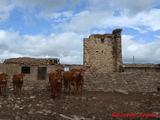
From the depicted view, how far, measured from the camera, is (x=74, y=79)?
22750 millimetres

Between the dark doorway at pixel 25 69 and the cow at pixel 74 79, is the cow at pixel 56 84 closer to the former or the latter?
the cow at pixel 74 79

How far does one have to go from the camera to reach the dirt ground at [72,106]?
1719 cm

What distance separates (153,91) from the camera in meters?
26.5

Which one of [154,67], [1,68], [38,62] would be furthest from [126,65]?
[1,68]

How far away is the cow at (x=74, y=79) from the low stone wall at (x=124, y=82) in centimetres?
317

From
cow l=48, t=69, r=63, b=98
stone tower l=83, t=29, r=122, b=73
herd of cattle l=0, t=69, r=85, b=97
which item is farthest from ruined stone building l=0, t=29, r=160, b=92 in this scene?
cow l=48, t=69, r=63, b=98

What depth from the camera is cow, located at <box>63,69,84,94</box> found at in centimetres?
2273

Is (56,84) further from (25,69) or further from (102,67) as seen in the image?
(102,67)

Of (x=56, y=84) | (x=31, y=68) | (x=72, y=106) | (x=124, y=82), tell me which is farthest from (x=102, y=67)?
(x=72, y=106)

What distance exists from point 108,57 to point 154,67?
554cm

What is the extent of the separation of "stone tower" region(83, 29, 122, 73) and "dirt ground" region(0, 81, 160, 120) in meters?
12.0

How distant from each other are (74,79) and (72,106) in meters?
4.13

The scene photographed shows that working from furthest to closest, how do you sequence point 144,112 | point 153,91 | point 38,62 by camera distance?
1. point 38,62
2. point 153,91
3. point 144,112

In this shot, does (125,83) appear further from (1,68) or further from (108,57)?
(1,68)
